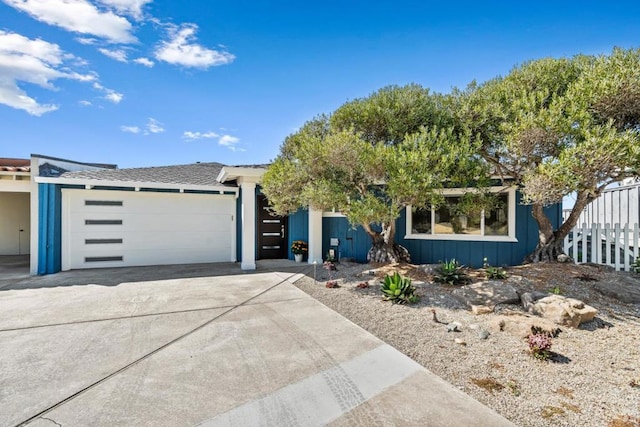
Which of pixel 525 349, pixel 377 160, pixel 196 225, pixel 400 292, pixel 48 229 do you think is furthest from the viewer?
pixel 196 225

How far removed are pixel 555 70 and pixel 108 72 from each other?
11394 millimetres

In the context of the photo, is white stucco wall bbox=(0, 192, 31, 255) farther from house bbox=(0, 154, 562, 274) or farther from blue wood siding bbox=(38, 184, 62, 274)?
blue wood siding bbox=(38, 184, 62, 274)

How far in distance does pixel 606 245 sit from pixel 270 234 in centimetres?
902

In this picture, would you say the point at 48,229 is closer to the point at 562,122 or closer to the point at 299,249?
the point at 299,249

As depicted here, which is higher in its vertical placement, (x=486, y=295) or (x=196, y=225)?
(x=196, y=225)

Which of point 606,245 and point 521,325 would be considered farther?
point 606,245

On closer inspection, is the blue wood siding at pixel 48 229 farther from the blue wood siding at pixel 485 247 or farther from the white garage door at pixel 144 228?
the blue wood siding at pixel 485 247

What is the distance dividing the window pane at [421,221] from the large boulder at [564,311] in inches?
172

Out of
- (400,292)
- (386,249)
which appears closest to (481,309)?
(400,292)

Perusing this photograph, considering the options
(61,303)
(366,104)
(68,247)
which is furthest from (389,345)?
(68,247)

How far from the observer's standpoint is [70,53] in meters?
8.37

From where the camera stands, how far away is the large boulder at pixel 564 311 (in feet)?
13.5

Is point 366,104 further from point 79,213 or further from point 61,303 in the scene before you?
point 79,213

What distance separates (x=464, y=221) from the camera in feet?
27.8
